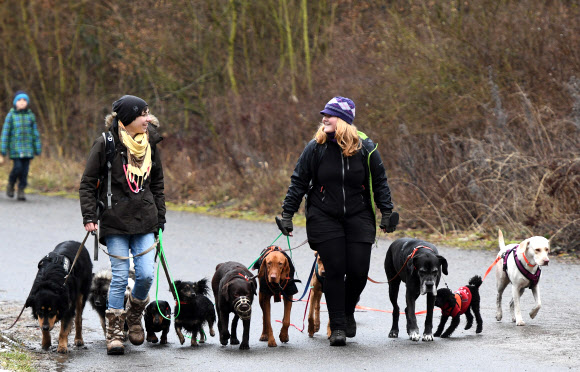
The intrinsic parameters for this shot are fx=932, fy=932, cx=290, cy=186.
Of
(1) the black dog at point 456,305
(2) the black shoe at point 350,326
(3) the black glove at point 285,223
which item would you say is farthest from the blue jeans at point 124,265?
(1) the black dog at point 456,305

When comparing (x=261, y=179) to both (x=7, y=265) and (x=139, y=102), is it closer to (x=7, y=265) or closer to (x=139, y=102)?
(x=7, y=265)

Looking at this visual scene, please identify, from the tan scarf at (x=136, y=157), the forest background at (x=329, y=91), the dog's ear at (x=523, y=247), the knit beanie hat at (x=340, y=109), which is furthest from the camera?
the forest background at (x=329, y=91)

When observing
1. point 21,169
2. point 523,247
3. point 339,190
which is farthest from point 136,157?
point 21,169

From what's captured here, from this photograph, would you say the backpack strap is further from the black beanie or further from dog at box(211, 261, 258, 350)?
dog at box(211, 261, 258, 350)

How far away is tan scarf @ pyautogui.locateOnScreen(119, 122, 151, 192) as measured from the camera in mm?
7691

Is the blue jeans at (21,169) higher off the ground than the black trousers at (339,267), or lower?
higher

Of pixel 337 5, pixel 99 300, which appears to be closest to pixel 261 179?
pixel 337 5

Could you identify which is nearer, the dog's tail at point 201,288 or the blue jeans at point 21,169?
the dog's tail at point 201,288

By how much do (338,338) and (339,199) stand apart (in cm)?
115

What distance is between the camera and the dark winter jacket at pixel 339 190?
777cm

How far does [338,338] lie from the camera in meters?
7.74

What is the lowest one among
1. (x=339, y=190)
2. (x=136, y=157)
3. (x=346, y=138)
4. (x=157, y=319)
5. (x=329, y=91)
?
(x=157, y=319)

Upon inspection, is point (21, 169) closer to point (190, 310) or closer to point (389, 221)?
point (190, 310)

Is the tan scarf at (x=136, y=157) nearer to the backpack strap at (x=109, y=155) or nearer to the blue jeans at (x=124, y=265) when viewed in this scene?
the backpack strap at (x=109, y=155)
